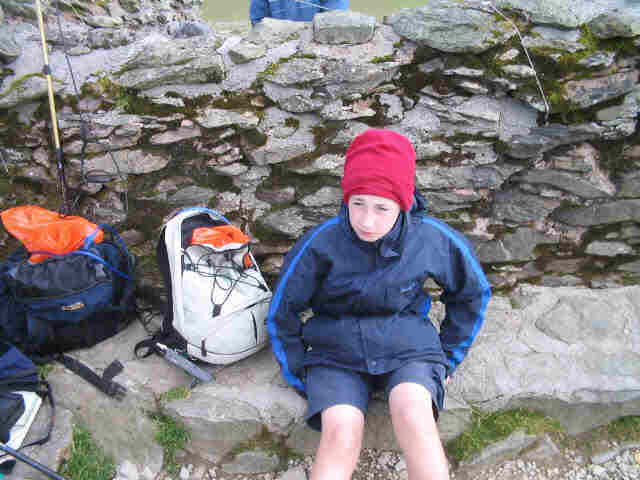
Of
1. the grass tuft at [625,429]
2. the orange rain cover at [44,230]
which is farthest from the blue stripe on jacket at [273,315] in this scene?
the grass tuft at [625,429]

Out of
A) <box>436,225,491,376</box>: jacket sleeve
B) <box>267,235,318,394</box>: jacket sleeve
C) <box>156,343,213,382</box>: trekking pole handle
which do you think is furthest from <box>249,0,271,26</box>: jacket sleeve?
<box>156,343,213,382</box>: trekking pole handle

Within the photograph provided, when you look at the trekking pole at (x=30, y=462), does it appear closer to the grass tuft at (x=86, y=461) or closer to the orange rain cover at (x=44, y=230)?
→ the grass tuft at (x=86, y=461)

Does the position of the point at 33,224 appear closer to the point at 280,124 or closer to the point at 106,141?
the point at 106,141

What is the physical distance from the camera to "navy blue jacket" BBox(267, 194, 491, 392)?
7.32ft

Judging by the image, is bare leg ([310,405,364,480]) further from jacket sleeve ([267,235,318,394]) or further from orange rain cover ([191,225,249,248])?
orange rain cover ([191,225,249,248])

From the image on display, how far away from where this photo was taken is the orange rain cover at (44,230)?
2.59m

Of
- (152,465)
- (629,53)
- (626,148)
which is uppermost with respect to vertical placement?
(629,53)

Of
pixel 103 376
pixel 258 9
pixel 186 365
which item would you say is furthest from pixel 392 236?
pixel 258 9

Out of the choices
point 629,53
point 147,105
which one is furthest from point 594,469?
point 147,105

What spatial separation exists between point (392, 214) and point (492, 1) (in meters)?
1.76

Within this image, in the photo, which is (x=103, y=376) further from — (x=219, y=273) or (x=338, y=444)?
(x=338, y=444)

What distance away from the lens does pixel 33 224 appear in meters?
2.64

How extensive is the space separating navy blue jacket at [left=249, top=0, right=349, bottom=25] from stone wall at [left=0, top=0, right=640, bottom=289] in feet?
2.80

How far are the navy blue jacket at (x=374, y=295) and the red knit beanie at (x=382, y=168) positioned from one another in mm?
183
